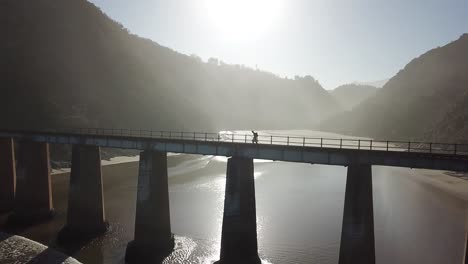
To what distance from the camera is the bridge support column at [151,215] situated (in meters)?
28.8

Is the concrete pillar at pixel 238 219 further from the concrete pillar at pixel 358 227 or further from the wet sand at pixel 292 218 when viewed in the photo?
the concrete pillar at pixel 358 227

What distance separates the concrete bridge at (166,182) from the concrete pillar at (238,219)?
7 centimetres

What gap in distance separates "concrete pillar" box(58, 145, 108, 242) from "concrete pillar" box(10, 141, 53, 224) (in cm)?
655

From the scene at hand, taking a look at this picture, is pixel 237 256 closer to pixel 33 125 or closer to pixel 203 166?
pixel 203 166

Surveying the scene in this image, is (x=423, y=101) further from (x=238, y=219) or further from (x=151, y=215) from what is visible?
(x=151, y=215)

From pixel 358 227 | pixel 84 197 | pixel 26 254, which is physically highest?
pixel 358 227

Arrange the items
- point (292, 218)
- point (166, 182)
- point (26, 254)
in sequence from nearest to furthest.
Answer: point (26, 254), point (166, 182), point (292, 218)

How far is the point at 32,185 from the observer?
121 ft

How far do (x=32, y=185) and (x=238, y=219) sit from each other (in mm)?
25414

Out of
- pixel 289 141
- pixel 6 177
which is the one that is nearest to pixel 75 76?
pixel 6 177

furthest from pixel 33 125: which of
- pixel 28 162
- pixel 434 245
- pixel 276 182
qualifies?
pixel 434 245

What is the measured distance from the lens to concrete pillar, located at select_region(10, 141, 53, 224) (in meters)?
36.7

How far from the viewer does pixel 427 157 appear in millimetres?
22141

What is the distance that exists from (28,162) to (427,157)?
38490mm
